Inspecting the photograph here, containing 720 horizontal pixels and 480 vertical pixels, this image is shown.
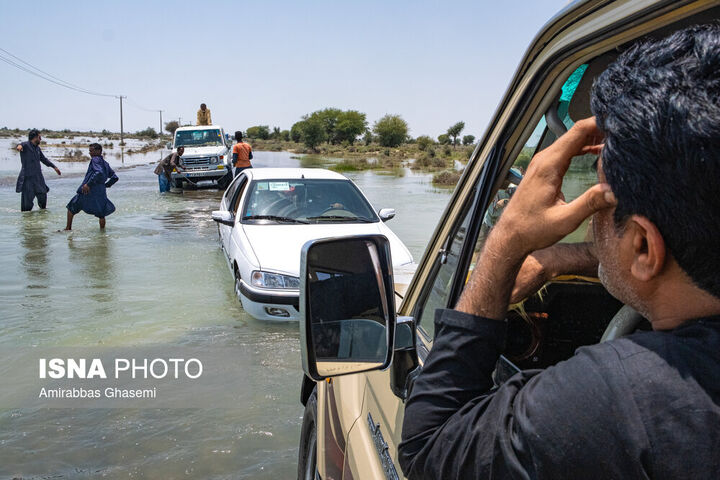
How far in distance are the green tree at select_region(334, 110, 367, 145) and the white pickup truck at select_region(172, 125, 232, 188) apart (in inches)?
2709

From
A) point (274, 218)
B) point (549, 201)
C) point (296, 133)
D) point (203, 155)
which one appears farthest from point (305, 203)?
point (296, 133)

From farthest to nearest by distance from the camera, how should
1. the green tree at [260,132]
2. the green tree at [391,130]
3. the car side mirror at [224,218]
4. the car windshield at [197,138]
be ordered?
the green tree at [260,132]
the green tree at [391,130]
the car windshield at [197,138]
the car side mirror at [224,218]

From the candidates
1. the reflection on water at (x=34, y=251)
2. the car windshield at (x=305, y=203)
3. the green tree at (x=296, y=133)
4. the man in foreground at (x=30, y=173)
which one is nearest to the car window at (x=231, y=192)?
the car windshield at (x=305, y=203)

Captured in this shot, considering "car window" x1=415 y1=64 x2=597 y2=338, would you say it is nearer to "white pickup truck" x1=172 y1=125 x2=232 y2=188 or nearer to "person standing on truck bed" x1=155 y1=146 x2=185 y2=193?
"person standing on truck bed" x1=155 y1=146 x2=185 y2=193

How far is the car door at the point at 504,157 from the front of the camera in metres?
1.15

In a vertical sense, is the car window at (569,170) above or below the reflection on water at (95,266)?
above

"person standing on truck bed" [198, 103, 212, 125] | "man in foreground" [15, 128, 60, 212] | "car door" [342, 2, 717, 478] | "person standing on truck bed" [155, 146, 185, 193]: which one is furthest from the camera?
"person standing on truck bed" [198, 103, 212, 125]

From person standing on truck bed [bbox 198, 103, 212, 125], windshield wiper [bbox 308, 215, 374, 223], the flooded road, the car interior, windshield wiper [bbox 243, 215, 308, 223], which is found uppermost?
person standing on truck bed [bbox 198, 103, 212, 125]

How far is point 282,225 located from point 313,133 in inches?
3126

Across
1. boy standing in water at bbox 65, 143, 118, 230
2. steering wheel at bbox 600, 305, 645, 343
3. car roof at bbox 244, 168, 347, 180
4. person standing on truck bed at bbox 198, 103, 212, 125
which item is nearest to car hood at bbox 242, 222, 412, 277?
car roof at bbox 244, 168, 347, 180

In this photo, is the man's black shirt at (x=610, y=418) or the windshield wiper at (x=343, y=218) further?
the windshield wiper at (x=343, y=218)

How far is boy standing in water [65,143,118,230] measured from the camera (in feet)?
39.6

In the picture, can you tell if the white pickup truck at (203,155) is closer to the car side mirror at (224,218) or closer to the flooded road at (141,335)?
the flooded road at (141,335)

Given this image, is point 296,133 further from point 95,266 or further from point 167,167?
point 95,266
